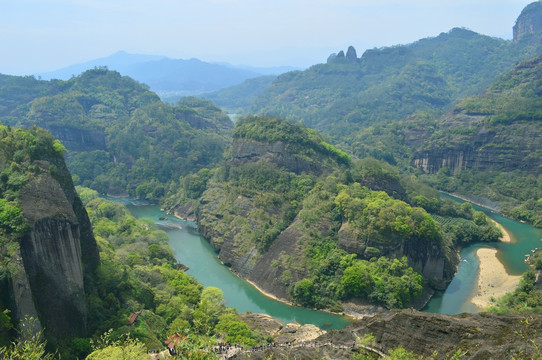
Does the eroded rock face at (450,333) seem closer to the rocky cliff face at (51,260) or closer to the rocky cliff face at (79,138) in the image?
the rocky cliff face at (51,260)

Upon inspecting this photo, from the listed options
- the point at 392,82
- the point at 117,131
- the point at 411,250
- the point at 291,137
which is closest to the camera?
the point at 411,250

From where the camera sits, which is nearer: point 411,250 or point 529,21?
point 411,250

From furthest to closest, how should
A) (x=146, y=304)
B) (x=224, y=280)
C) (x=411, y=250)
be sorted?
(x=224, y=280)
(x=411, y=250)
(x=146, y=304)

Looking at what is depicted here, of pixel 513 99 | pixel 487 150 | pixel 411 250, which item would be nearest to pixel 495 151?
pixel 487 150

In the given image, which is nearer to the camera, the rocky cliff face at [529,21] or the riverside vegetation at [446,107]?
the riverside vegetation at [446,107]

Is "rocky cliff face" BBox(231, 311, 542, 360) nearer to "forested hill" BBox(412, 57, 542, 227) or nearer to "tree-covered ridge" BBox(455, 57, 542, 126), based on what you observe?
"forested hill" BBox(412, 57, 542, 227)

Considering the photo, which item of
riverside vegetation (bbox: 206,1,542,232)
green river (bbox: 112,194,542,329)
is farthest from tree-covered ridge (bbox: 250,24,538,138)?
green river (bbox: 112,194,542,329)

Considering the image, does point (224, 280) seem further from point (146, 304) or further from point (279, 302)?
point (146, 304)

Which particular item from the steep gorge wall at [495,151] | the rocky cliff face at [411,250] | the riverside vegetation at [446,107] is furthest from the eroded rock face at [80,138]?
the steep gorge wall at [495,151]
